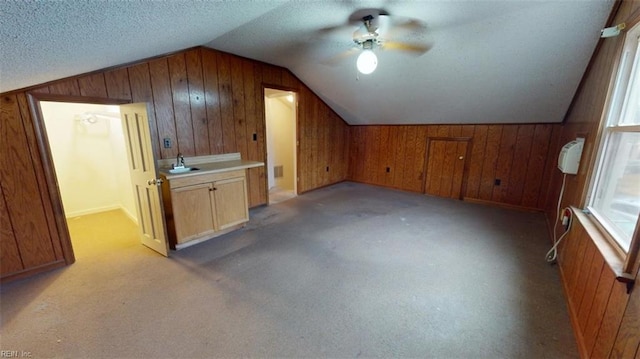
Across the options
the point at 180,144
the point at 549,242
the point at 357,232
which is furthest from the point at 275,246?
the point at 549,242

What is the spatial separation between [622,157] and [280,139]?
16.4 feet

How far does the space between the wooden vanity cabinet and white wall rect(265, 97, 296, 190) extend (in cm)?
217

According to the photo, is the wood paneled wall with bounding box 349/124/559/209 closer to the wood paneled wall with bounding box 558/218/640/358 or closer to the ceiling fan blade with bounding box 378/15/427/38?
the wood paneled wall with bounding box 558/218/640/358

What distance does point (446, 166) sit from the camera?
4500 millimetres

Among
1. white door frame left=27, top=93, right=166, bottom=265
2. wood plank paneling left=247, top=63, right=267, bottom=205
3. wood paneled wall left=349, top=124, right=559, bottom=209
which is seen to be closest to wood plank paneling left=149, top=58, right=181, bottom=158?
white door frame left=27, top=93, right=166, bottom=265

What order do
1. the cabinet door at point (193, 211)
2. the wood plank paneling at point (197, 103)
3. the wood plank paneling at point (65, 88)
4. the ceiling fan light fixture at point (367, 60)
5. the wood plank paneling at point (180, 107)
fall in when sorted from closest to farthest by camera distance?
the wood plank paneling at point (65, 88), the ceiling fan light fixture at point (367, 60), the cabinet door at point (193, 211), the wood plank paneling at point (180, 107), the wood plank paneling at point (197, 103)

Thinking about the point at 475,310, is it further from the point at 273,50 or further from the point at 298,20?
the point at 273,50

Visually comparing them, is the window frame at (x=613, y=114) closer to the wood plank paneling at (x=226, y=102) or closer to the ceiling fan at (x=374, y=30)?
the ceiling fan at (x=374, y=30)

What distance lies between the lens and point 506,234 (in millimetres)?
2969

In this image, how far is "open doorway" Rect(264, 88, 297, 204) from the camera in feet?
16.9

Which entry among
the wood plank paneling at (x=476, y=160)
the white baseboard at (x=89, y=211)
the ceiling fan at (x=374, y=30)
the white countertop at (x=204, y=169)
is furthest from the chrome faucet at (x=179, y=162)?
the wood plank paneling at (x=476, y=160)

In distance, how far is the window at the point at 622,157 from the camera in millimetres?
1432

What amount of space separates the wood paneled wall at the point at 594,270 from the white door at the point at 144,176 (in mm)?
3166

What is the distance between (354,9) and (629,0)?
6.13 feet
